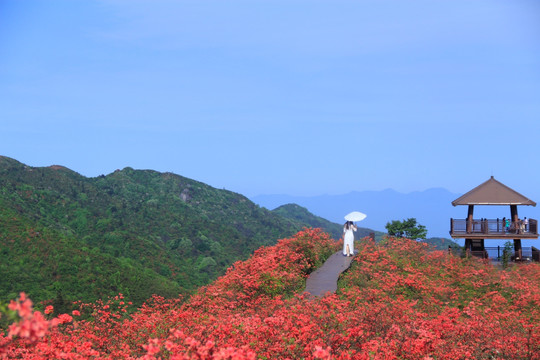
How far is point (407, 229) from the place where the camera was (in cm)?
3152

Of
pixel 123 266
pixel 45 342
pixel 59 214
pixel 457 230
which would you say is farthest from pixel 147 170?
pixel 45 342

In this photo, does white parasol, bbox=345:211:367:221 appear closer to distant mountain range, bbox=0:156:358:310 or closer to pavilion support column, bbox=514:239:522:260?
pavilion support column, bbox=514:239:522:260

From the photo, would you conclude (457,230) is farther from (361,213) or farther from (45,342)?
(45,342)

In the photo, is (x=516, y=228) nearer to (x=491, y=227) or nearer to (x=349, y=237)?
(x=491, y=227)

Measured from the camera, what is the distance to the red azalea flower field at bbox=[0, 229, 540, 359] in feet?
26.8

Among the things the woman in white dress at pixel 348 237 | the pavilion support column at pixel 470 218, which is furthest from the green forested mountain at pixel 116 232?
the pavilion support column at pixel 470 218

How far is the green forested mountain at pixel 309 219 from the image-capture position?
90.8 m

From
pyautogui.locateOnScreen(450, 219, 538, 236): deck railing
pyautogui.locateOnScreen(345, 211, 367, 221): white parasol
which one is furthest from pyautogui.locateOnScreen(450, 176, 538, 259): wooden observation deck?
pyautogui.locateOnScreen(345, 211, 367, 221): white parasol

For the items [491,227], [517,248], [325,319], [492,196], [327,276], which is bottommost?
[325,319]

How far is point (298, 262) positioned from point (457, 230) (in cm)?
988

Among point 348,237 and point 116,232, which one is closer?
point 348,237

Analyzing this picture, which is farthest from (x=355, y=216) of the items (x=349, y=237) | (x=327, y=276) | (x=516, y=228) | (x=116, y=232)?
(x=116, y=232)

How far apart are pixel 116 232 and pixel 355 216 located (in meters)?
28.7

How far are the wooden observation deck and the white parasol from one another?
6.79m
